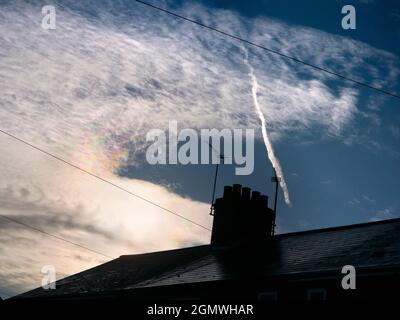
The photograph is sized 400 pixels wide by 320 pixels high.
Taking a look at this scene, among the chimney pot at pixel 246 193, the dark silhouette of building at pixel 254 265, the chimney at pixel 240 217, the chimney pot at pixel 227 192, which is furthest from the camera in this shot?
the chimney pot at pixel 227 192

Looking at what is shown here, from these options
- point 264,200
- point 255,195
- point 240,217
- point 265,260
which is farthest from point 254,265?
point 264,200

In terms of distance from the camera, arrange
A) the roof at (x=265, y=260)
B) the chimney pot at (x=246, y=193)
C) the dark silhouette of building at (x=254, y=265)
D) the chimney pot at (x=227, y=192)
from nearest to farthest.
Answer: the dark silhouette of building at (x=254, y=265) → the roof at (x=265, y=260) → the chimney pot at (x=246, y=193) → the chimney pot at (x=227, y=192)

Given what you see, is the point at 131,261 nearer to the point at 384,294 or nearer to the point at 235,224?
the point at 235,224

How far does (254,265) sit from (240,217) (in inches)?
359

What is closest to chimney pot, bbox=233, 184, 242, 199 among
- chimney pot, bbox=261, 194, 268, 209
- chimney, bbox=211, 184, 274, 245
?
chimney, bbox=211, 184, 274, 245

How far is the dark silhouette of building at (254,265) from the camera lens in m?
14.4

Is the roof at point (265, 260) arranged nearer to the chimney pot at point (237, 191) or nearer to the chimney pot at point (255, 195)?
the chimney pot at point (237, 191)

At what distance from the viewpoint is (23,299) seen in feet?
88.2

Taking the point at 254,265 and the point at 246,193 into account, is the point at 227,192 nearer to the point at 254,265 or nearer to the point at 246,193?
the point at 246,193

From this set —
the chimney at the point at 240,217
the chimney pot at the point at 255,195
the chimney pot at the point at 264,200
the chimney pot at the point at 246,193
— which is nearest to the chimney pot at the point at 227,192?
the chimney at the point at 240,217

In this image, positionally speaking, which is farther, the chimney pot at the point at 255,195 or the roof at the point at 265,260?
the chimney pot at the point at 255,195

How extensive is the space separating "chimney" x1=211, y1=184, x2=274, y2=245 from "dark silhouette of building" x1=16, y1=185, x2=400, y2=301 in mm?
59

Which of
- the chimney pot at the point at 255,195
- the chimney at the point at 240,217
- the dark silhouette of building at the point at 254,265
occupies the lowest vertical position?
the dark silhouette of building at the point at 254,265

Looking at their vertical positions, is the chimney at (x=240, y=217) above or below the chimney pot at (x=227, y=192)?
below
